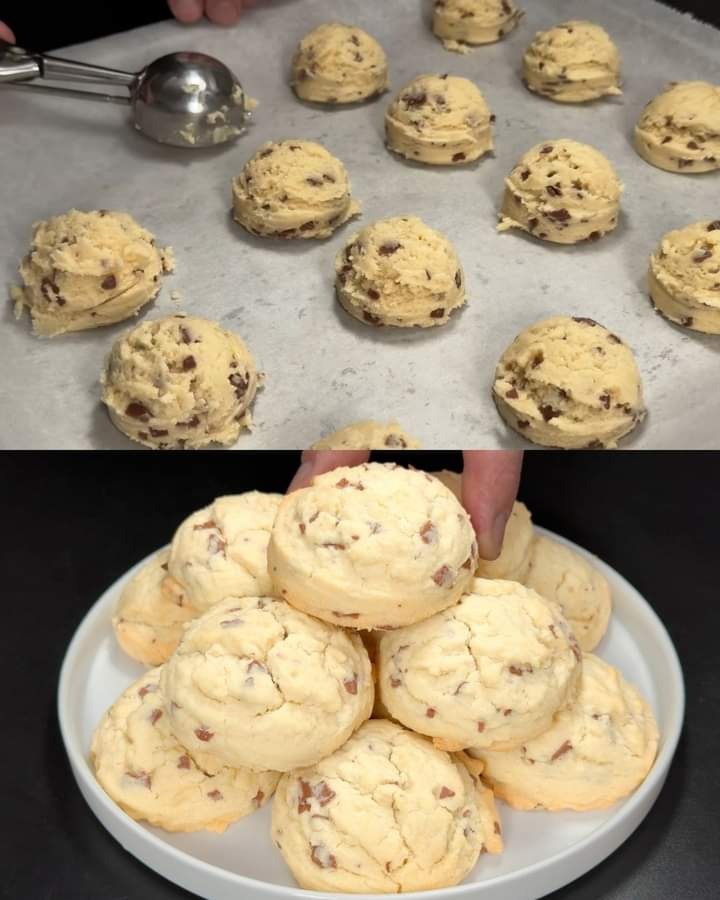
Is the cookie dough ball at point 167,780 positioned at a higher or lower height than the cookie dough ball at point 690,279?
lower

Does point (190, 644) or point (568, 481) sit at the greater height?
point (190, 644)

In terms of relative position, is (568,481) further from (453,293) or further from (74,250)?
(74,250)

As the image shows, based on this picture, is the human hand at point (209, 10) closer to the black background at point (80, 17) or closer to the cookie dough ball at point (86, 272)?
the black background at point (80, 17)

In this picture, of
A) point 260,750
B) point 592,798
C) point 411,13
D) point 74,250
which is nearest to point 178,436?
point 74,250

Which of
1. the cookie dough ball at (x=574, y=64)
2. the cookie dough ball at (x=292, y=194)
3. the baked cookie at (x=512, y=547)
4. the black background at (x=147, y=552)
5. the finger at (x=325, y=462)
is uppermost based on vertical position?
the cookie dough ball at (x=574, y=64)

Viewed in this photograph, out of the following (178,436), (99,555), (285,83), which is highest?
(285,83)

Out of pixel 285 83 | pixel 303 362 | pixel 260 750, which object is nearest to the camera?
pixel 260 750

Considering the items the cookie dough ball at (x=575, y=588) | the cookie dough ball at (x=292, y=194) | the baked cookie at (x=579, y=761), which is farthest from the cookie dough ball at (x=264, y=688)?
the cookie dough ball at (x=292, y=194)
